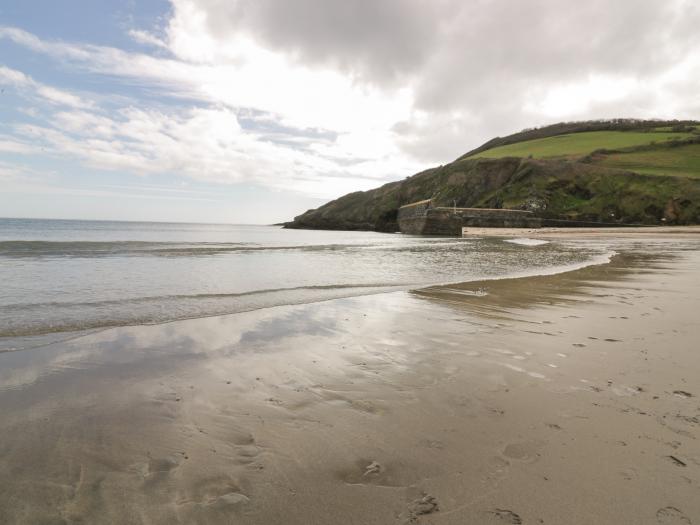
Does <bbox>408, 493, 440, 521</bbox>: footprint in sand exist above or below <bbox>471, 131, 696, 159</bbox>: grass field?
below

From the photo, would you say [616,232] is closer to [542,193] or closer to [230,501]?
[542,193]

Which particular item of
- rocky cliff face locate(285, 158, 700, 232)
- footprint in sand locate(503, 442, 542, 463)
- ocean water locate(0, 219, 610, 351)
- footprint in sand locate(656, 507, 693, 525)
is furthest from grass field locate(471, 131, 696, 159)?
footprint in sand locate(656, 507, 693, 525)

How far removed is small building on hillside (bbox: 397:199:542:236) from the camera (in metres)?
54.4

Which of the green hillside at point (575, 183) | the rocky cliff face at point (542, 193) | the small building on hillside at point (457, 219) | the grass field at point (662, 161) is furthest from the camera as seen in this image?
the grass field at point (662, 161)

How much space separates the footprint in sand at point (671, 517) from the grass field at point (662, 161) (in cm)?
Result: 7011

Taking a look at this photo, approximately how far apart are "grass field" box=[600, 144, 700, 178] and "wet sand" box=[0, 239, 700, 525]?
223 feet

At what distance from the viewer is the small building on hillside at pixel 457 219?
178ft

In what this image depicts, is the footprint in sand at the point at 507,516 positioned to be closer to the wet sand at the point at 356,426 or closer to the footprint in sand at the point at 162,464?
the wet sand at the point at 356,426

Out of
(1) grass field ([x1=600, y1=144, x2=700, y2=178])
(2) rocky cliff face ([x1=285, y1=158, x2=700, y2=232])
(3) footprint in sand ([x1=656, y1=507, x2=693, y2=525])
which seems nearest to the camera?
(3) footprint in sand ([x1=656, y1=507, x2=693, y2=525])

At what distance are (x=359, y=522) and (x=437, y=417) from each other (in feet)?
4.59

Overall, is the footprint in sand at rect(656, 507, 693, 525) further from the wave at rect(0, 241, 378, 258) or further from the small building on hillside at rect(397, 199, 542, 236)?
the small building on hillside at rect(397, 199, 542, 236)

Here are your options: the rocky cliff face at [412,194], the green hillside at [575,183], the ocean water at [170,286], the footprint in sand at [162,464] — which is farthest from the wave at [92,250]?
the rocky cliff face at [412,194]

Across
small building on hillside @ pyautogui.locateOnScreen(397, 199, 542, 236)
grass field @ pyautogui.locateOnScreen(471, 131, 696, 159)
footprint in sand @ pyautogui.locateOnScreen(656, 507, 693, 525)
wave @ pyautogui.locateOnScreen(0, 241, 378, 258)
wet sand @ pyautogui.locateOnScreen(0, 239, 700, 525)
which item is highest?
grass field @ pyautogui.locateOnScreen(471, 131, 696, 159)

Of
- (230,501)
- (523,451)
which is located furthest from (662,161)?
(230,501)
